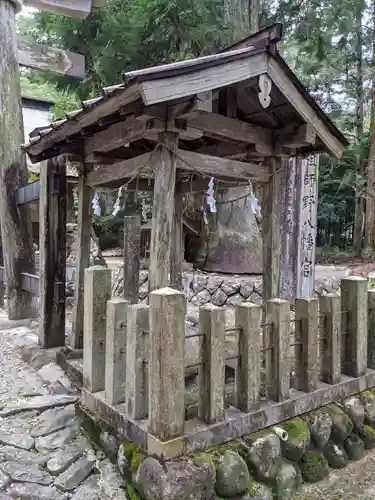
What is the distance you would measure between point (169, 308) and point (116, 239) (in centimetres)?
1355

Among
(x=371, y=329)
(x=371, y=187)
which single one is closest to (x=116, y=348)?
(x=371, y=329)

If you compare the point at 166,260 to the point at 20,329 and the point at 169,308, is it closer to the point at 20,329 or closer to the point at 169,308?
the point at 169,308

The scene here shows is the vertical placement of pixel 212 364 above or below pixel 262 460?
above

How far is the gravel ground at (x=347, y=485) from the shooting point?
3.17 meters

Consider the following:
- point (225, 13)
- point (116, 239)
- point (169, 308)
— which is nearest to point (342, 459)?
point (169, 308)

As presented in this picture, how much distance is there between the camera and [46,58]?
6.39 m

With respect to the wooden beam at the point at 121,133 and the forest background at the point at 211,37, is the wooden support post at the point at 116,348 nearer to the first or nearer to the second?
the wooden beam at the point at 121,133

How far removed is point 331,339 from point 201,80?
8.00 ft

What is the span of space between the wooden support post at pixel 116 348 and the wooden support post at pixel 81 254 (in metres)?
1.61

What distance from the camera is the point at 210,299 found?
7648 millimetres

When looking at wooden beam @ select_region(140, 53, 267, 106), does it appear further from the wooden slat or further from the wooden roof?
the wooden slat

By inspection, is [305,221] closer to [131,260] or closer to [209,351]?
[131,260]

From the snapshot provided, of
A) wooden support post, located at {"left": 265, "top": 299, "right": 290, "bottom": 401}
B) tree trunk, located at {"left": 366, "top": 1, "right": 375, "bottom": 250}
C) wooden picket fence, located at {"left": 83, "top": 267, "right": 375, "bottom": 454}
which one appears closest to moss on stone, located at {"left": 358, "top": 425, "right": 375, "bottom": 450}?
wooden picket fence, located at {"left": 83, "top": 267, "right": 375, "bottom": 454}

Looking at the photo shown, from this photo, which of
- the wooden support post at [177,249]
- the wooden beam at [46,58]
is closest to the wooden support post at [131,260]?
the wooden support post at [177,249]
